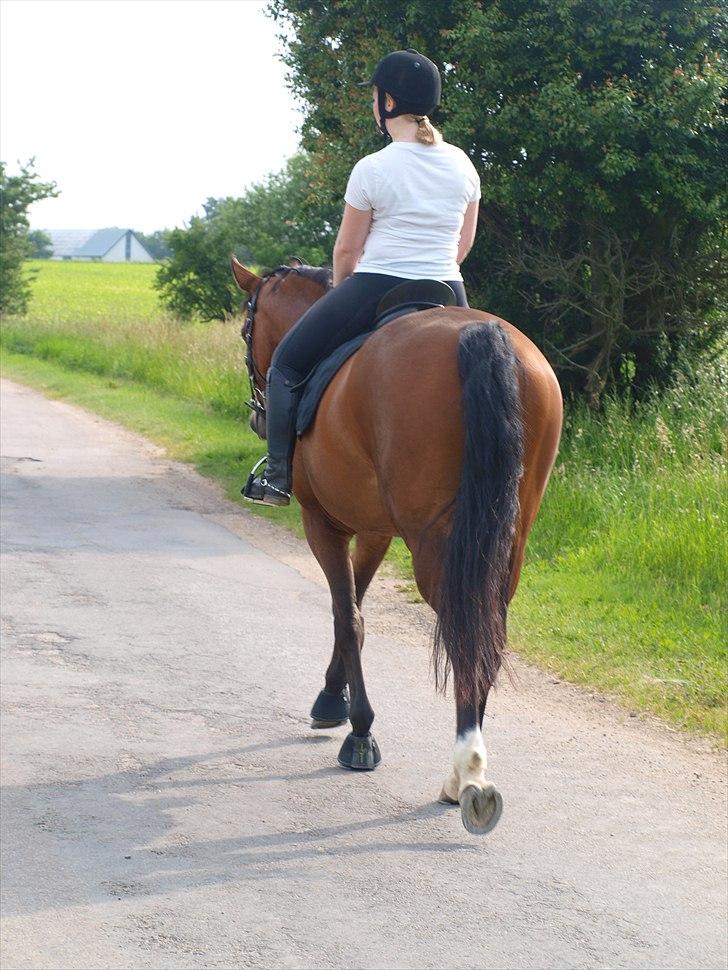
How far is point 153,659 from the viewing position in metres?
6.94

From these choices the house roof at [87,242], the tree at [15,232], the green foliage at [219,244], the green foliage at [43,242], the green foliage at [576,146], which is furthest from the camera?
the house roof at [87,242]

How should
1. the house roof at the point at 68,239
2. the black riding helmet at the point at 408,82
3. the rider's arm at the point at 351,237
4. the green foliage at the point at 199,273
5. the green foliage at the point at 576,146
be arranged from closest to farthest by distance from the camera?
the black riding helmet at the point at 408,82
the rider's arm at the point at 351,237
the green foliage at the point at 576,146
the green foliage at the point at 199,273
the house roof at the point at 68,239

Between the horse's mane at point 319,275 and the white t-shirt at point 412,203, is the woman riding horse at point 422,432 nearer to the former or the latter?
the white t-shirt at point 412,203

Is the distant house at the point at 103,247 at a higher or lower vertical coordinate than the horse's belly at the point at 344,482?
higher

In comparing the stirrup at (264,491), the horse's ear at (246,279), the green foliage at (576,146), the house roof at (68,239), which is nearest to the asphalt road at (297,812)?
the stirrup at (264,491)

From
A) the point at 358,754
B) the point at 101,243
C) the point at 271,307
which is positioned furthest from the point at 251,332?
the point at 101,243

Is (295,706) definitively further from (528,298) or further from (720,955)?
(528,298)

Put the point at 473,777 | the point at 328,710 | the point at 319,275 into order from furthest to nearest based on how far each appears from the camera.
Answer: the point at 319,275
the point at 328,710
the point at 473,777

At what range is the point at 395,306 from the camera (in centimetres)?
512

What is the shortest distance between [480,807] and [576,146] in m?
7.67

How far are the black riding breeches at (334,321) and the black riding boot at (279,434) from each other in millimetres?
67

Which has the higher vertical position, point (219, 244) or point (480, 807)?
point (219, 244)

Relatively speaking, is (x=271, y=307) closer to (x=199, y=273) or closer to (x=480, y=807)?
(x=480, y=807)

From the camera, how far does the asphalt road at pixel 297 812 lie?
3.95 m
